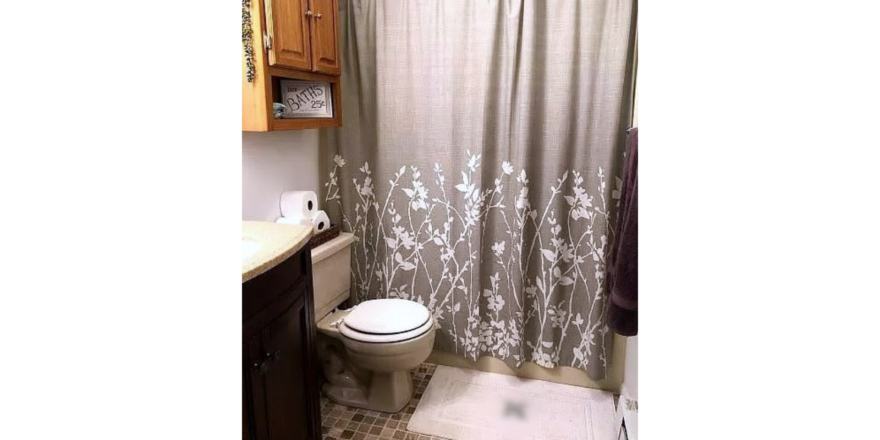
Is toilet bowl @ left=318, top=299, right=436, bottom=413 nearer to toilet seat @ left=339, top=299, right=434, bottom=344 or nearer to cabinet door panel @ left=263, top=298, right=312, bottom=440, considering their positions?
toilet seat @ left=339, top=299, right=434, bottom=344

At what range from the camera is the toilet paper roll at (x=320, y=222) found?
7.36 feet

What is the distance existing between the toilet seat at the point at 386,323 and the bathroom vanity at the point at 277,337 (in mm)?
412

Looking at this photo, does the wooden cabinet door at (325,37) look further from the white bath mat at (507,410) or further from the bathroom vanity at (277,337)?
the white bath mat at (507,410)

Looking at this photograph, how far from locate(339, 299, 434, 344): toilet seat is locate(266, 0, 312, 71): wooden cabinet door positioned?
1.03 meters

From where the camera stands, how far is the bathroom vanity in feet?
4.03

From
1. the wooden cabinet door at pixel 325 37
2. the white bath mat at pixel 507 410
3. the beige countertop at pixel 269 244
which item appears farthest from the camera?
the white bath mat at pixel 507 410

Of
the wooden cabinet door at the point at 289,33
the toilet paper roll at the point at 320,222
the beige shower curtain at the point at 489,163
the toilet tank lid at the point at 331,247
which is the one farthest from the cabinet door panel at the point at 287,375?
the beige shower curtain at the point at 489,163

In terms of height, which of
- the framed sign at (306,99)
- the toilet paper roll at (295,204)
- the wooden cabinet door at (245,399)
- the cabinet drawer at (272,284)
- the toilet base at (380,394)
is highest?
the framed sign at (306,99)

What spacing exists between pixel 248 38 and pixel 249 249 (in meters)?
0.78

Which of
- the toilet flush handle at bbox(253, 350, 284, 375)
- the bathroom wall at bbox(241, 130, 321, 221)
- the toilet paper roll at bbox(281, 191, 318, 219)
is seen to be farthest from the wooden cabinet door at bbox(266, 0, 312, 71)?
the toilet flush handle at bbox(253, 350, 284, 375)

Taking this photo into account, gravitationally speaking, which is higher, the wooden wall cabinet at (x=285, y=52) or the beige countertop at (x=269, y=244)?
the wooden wall cabinet at (x=285, y=52)

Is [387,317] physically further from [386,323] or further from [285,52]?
[285,52]
